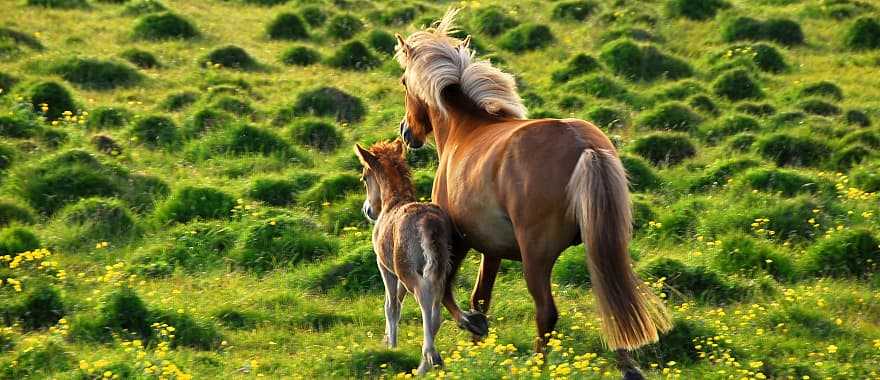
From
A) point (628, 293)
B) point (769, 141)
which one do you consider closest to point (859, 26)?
point (769, 141)

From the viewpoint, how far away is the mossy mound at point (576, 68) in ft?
52.8

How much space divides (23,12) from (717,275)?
40.2 feet

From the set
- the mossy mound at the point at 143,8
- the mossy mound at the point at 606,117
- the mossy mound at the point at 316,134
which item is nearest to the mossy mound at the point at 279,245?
the mossy mound at the point at 316,134

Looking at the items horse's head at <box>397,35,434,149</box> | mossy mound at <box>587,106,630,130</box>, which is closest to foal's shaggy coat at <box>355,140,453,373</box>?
horse's head at <box>397,35,434,149</box>

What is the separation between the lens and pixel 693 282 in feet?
33.1

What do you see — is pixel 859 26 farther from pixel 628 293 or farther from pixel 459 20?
pixel 628 293

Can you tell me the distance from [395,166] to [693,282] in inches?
116

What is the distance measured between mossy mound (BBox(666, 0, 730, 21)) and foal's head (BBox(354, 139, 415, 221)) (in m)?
10.5

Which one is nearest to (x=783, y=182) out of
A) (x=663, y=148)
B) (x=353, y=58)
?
(x=663, y=148)

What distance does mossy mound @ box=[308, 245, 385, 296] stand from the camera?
1032 cm

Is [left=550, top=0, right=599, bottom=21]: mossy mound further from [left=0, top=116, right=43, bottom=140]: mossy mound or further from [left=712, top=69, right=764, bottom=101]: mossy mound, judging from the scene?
[left=0, top=116, right=43, bottom=140]: mossy mound

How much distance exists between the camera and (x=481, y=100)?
912cm

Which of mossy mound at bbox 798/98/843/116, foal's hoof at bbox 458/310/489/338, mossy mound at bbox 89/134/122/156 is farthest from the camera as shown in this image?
mossy mound at bbox 798/98/843/116

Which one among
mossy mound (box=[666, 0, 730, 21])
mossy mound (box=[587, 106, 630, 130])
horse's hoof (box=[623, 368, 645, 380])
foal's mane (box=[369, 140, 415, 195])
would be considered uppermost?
foal's mane (box=[369, 140, 415, 195])
